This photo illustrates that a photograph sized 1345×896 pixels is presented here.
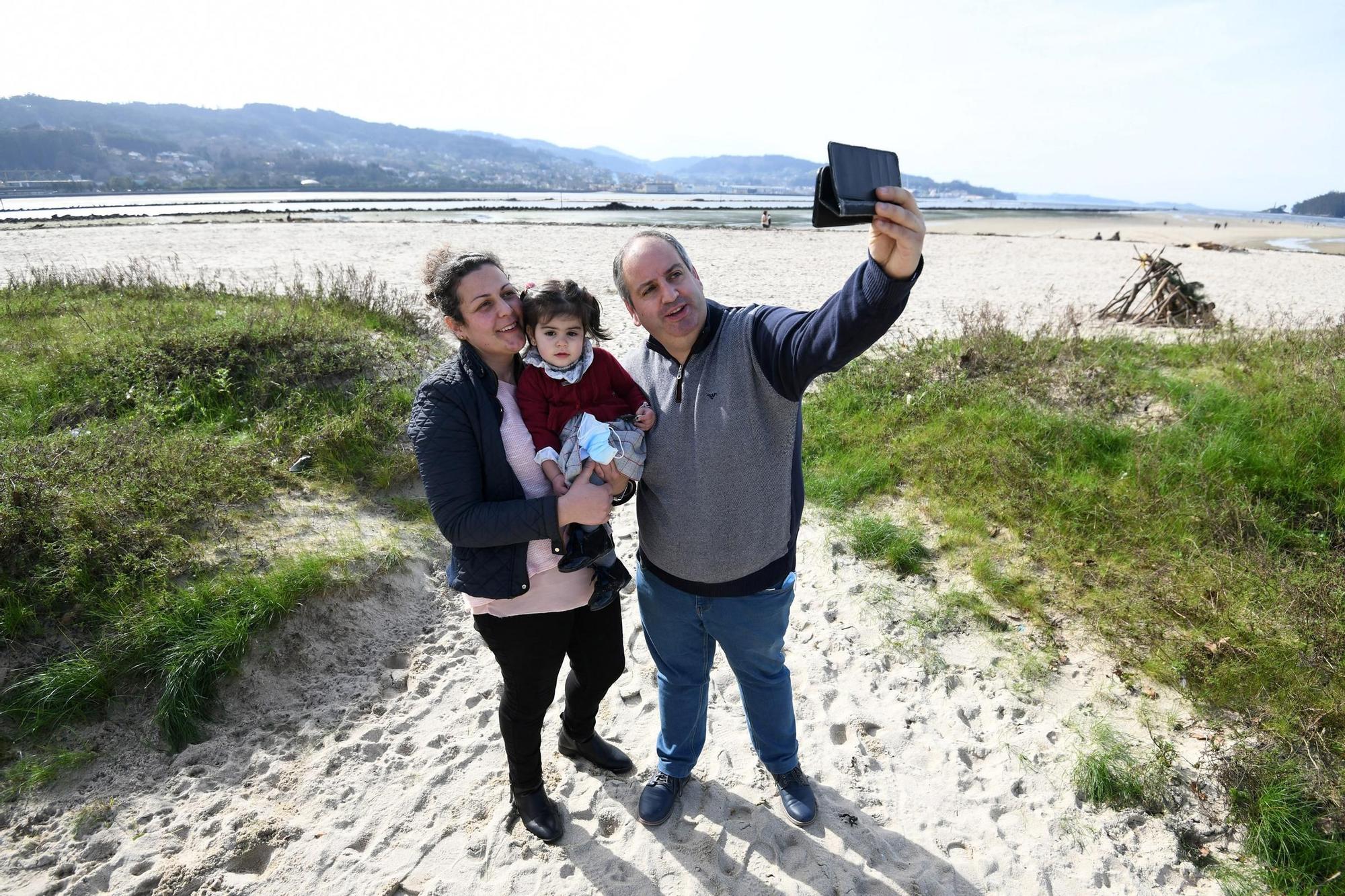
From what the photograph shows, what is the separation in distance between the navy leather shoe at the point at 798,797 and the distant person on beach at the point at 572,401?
1491mm

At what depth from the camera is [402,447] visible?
6316mm

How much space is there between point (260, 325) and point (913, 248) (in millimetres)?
8306

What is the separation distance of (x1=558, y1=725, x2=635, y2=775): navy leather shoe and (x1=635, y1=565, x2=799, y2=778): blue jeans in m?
0.31

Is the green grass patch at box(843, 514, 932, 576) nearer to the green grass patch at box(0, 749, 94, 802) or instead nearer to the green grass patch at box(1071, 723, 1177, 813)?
the green grass patch at box(1071, 723, 1177, 813)

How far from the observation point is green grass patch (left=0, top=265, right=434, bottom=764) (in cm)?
371

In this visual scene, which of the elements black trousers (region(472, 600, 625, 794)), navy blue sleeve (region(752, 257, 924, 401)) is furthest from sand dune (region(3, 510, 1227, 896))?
navy blue sleeve (region(752, 257, 924, 401))

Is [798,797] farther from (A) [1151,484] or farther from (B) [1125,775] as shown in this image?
(A) [1151,484]

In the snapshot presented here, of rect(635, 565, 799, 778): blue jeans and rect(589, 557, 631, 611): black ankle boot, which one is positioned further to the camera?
rect(589, 557, 631, 611): black ankle boot

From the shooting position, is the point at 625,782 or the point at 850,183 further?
the point at 625,782

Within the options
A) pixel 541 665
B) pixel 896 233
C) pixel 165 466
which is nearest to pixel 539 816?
pixel 541 665

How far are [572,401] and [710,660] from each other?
1301 mm

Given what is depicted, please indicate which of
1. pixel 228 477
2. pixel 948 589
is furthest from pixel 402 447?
pixel 948 589

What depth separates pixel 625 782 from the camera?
129 inches

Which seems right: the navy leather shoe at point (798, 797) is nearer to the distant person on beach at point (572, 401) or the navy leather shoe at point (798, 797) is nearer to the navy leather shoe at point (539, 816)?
A: the navy leather shoe at point (539, 816)
